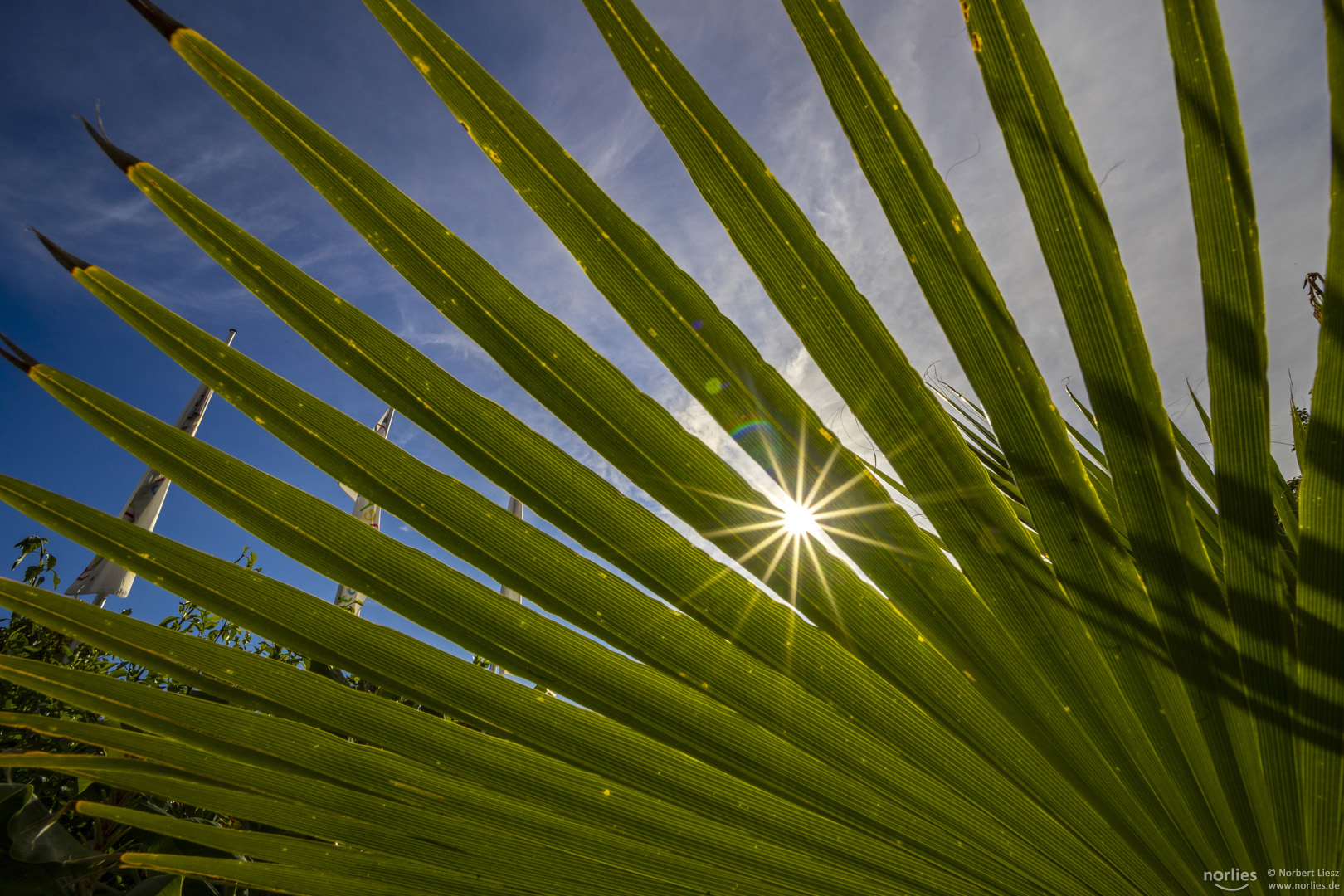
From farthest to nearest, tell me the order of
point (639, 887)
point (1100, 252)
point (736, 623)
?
1. point (639, 887)
2. point (736, 623)
3. point (1100, 252)

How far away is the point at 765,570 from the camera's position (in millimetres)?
635

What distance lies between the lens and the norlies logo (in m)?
0.67

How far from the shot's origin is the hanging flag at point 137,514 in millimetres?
4301

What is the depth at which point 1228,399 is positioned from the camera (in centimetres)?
54

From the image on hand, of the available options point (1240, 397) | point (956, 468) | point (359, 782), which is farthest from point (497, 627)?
point (1240, 397)

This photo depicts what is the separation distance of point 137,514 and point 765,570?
6288mm

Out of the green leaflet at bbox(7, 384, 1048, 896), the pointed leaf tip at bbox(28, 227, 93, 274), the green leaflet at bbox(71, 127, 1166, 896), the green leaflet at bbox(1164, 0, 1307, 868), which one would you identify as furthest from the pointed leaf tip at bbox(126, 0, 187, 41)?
the green leaflet at bbox(1164, 0, 1307, 868)

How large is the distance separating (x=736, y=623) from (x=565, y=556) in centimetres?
20

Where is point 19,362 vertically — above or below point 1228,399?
below

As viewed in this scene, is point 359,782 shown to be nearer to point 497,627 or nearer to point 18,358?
point 497,627

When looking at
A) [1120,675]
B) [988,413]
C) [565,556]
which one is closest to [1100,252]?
[988,413]

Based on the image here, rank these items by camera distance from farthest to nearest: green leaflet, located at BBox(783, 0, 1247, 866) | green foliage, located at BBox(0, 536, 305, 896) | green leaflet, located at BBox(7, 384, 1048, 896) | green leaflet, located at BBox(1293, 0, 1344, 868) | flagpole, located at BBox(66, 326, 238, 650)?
flagpole, located at BBox(66, 326, 238, 650)
green foliage, located at BBox(0, 536, 305, 896)
green leaflet, located at BBox(7, 384, 1048, 896)
green leaflet, located at BBox(783, 0, 1247, 866)
green leaflet, located at BBox(1293, 0, 1344, 868)

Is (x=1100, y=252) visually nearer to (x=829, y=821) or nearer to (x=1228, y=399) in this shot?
(x=1228, y=399)

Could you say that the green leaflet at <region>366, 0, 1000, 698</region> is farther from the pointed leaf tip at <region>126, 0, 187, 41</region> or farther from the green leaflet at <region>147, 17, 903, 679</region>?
the pointed leaf tip at <region>126, 0, 187, 41</region>
